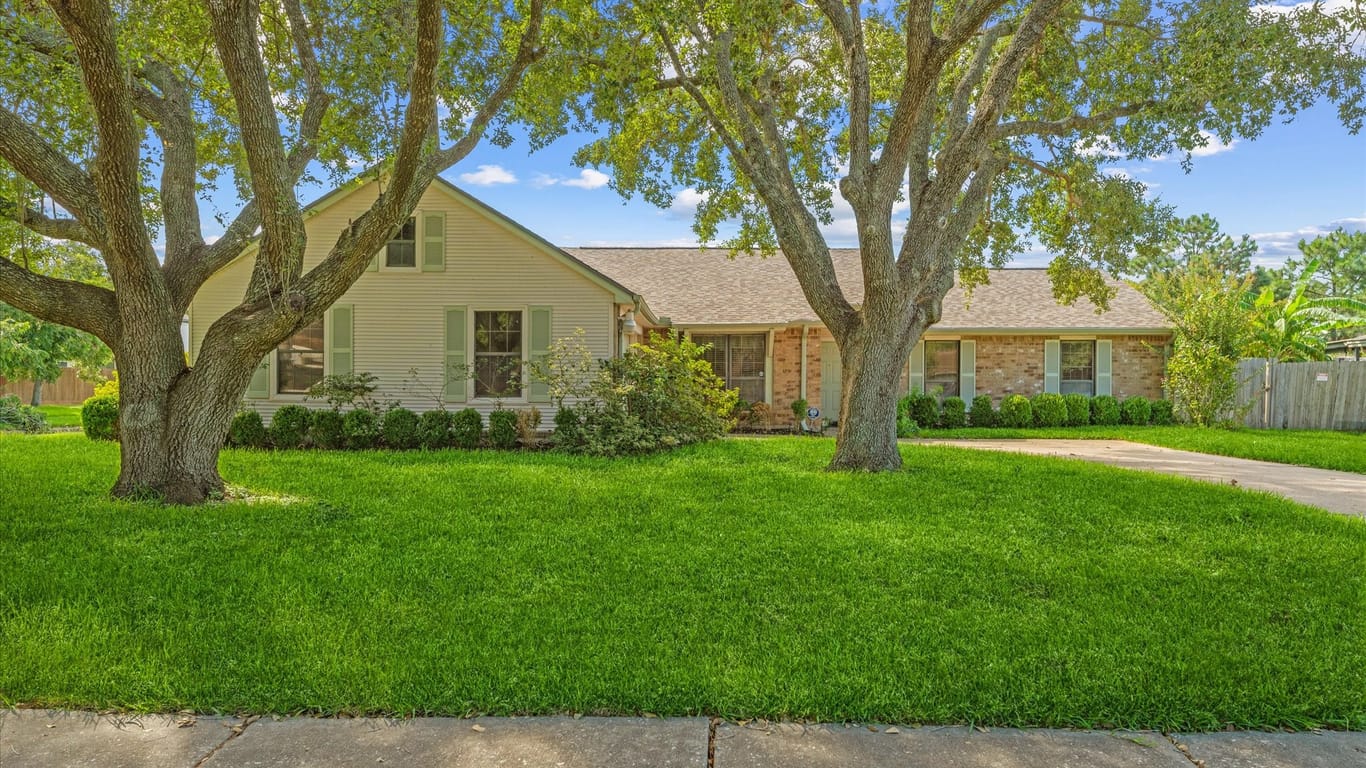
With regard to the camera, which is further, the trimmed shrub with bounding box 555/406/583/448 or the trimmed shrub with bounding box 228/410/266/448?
the trimmed shrub with bounding box 228/410/266/448

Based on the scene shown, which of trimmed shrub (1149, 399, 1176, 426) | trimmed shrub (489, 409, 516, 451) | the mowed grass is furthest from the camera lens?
trimmed shrub (1149, 399, 1176, 426)

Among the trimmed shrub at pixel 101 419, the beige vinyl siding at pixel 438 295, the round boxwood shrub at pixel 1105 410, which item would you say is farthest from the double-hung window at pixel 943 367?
the trimmed shrub at pixel 101 419

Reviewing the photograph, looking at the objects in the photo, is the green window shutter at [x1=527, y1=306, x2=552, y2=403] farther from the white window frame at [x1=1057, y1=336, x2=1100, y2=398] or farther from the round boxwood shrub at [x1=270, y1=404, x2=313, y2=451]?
the white window frame at [x1=1057, y1=336, x2=1100, y2=398]

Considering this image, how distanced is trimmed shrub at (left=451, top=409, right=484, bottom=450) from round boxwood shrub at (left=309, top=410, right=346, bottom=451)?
1.80m

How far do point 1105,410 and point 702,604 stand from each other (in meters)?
16.3

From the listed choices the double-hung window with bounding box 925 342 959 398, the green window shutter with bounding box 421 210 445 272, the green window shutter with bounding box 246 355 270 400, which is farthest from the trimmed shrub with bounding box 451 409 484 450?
the double-hung window with bounding box 925 342 959 398

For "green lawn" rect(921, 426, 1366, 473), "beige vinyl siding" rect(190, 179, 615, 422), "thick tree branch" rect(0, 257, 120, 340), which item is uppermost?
"beige vinyl siding" rect(190, 179, 615, 422)

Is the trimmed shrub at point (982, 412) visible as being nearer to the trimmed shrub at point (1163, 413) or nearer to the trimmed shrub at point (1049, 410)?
the trimmed shrub at point (1049, 410)

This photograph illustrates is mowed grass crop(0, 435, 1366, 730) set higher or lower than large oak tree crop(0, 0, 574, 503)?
lower

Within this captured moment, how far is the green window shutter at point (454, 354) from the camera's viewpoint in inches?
512

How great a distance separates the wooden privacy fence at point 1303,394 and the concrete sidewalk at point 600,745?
16.9 meters

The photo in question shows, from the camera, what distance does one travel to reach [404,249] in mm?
13109

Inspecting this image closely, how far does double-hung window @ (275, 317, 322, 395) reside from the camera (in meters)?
13.1

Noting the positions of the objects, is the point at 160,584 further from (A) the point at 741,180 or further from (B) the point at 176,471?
(A) the point at 741,180
